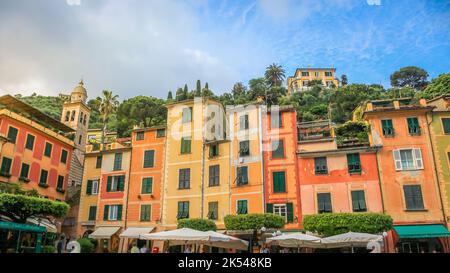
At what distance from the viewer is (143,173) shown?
2919 centimetres

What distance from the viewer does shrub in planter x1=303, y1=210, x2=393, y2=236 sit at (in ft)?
61.6

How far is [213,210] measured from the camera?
25.4m

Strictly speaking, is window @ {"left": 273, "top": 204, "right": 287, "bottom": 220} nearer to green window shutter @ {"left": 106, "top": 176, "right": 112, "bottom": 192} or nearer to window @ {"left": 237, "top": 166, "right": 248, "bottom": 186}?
window @ {"left": 237, "top": 166, "right": 248, "bottom": 186}

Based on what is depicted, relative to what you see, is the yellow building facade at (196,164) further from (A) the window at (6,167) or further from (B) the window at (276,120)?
(A) the window at (6,167)

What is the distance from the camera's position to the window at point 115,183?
2931 centimetres

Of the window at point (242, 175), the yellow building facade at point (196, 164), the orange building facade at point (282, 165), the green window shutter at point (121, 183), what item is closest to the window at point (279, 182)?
the orange building facade at point (282, 165)

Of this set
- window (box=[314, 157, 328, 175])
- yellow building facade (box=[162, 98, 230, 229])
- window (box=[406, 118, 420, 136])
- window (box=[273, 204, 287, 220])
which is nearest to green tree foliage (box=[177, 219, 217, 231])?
yellow building facade (box=[162, 98, 230, 229])

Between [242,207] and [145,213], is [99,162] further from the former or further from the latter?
[242,207]

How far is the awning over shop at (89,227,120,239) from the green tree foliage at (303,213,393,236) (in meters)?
15.2

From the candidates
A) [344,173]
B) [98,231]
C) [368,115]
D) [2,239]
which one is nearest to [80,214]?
[98,231]

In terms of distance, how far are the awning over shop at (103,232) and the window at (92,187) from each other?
357 centimetres

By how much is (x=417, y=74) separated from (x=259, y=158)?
2709 centimetres

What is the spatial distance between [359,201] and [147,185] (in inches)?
640

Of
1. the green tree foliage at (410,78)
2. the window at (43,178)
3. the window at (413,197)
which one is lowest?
the window at (413,197)
